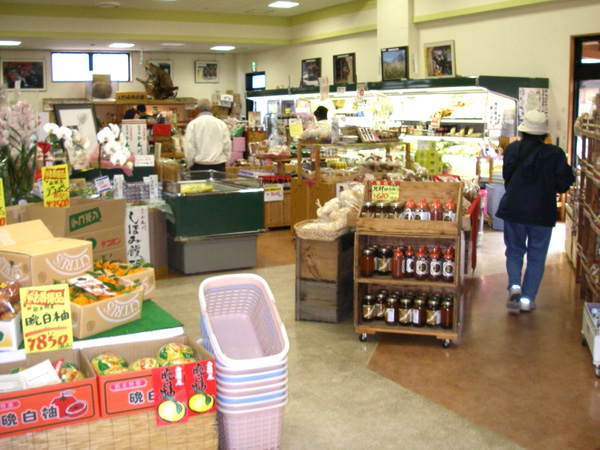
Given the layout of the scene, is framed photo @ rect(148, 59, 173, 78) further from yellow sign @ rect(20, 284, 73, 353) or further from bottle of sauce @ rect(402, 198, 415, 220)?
yellow sign @ rect(20, 284, 73, 353)

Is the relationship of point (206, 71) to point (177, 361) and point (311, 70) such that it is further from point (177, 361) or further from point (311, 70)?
point (177, 361)

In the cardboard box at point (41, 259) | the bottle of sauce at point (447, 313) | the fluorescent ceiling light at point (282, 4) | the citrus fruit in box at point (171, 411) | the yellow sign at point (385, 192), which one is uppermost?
the fluorescent ceiling light at point (282, 4)

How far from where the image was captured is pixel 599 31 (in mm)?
9266

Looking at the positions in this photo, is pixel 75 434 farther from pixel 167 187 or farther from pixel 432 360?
pixel 167 187

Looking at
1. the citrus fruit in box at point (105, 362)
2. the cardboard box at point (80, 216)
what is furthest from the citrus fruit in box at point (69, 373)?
the cardboard box at point (80, 216)

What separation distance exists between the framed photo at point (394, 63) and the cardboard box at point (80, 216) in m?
8.21

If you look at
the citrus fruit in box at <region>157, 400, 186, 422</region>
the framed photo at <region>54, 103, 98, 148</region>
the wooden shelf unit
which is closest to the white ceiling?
the framed photo at <region>54, 103, 98, 148</region>

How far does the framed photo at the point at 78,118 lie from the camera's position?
6629 mm

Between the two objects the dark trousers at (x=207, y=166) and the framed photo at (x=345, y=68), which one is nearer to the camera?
the dark trousers at (x=207, y=166)

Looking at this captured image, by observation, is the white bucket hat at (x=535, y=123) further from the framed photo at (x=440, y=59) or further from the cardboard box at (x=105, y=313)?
the framed photo at (x=440, y=59)

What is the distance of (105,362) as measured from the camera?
2486 mm

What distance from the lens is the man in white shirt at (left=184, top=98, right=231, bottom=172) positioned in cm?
860

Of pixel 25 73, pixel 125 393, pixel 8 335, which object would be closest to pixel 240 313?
pixel 125 393

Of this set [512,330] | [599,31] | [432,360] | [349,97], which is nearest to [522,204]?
[512,330]
